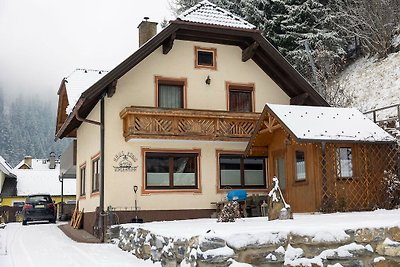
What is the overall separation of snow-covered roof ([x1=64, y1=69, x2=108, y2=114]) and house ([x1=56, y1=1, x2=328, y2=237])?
454 mm

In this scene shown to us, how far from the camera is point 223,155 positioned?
17.5 m

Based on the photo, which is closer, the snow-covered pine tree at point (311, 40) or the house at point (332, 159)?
the house at point (332, 159)

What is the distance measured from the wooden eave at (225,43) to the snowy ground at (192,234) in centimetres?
461

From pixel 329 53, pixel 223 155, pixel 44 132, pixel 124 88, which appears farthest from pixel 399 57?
pixel 44 132

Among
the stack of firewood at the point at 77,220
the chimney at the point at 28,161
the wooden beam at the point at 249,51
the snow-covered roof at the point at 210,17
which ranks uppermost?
the snow-covered roof at the point at 210,17

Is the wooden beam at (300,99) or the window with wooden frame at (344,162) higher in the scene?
the wooden beam at (300,99)

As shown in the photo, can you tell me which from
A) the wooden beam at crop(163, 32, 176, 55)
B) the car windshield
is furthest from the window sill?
the car windshield

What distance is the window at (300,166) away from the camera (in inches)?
537

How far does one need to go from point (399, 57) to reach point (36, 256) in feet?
74.3

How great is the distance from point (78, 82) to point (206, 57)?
6.13m

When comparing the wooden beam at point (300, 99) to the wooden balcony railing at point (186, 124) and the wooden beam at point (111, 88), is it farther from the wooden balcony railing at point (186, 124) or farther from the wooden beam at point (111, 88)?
the wooden beam at point (111, 88)

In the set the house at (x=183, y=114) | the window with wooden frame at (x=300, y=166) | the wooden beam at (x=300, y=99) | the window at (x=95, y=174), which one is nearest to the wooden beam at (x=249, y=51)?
the house at (x=183, y=114)

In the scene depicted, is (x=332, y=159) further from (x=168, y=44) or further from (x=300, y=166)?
(x=168, y=44)

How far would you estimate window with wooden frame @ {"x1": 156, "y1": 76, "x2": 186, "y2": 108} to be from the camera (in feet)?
56.4
